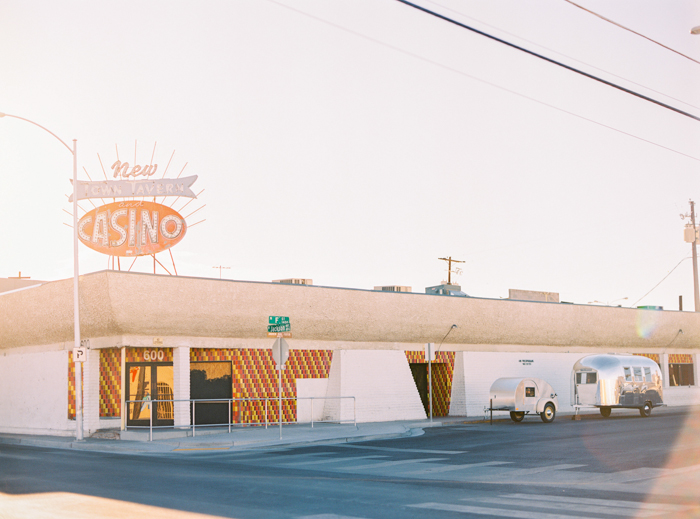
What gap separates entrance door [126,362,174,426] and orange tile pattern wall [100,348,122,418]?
67 centimetres

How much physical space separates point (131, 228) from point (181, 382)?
23.0 ft

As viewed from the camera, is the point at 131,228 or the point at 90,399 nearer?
the point at 90,399

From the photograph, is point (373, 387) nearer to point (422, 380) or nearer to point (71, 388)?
point (422, 380)

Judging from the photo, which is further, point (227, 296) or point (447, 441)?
point (227, 296)

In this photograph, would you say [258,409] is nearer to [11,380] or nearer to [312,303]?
[312,303]

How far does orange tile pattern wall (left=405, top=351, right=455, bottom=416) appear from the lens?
37594mm

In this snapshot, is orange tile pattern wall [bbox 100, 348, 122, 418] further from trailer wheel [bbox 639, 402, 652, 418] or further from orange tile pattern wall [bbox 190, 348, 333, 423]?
trailer wheel [bbox 639, 402, 652, 418]

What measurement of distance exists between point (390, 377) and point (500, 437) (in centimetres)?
1028

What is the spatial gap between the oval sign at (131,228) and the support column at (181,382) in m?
4.73

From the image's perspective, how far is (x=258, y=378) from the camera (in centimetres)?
3112

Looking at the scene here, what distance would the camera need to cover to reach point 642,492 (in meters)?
12.7

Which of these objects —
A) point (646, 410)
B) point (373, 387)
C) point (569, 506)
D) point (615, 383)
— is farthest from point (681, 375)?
point (569, 506)

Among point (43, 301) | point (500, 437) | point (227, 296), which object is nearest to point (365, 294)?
point (227, 296)

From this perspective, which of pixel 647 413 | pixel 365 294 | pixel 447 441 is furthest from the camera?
pixel 647 413
